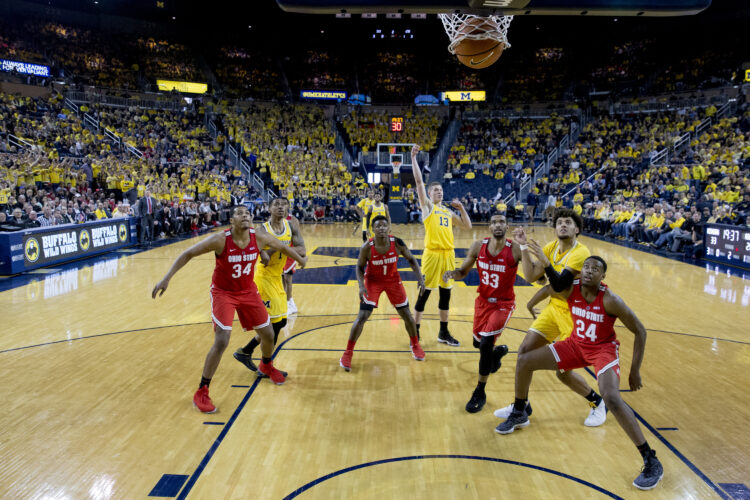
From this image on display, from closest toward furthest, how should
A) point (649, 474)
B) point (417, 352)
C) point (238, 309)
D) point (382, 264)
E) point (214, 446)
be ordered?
point (649, 474), point (214, 446), point (238, 309), point (382, 264), point (417, 352)

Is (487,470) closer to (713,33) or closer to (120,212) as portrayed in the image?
(120,212)

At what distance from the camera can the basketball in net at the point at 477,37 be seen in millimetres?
5059

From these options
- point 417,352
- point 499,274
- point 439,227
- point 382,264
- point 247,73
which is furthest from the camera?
point 247,73

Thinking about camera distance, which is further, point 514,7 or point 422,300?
point 422,300

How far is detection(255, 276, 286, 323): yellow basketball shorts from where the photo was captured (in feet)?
18.4

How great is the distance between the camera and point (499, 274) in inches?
193

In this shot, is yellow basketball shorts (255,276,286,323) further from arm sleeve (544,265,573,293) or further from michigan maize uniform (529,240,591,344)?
arm sleeve (544,265,573,293)

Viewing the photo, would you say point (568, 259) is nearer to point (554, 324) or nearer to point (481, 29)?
point (554, 324)

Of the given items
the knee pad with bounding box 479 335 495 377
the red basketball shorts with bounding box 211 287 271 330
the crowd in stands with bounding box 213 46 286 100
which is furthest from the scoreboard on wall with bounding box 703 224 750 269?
the crowd in stands with bounding box 213 46 286 100

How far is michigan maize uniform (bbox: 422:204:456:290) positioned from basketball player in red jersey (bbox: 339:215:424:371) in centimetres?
75

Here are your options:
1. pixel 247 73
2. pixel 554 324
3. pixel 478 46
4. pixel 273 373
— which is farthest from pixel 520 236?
pixel 247 73

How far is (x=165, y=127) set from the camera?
1102 inches

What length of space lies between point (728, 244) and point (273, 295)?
12.1 m

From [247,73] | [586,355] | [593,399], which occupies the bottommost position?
[593,399]
